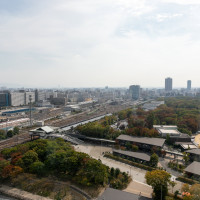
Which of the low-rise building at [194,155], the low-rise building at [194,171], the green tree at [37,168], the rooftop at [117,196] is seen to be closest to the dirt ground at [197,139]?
the low-rise building at [194,155]

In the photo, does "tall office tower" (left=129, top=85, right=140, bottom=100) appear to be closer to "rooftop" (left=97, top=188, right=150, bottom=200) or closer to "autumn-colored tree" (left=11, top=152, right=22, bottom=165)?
"autumn-colored tree" (left=11, top=152, right=22, bottom=165)

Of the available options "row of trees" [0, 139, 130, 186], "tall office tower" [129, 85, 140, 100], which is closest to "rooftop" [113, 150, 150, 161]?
"row of trees" [0, 139, 130, 186]

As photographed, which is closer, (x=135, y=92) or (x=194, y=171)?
(x=194, y=171)

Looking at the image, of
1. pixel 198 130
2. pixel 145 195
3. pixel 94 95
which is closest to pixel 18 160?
pixel 145 195

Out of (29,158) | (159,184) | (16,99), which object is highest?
(16,99)

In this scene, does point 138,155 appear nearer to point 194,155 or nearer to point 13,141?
point 194,155

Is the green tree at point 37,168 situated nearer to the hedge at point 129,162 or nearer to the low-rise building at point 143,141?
the hedge at point 129,162

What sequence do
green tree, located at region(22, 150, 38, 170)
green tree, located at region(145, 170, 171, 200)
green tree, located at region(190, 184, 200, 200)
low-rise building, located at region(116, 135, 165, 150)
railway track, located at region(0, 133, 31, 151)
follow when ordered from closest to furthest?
green tree, located at region(190, 184, 200, 200)
green tree, located at region(145, 170, 171, 200)
green tree, located at region(22, 150, 38, 170)
low-rise building, located at region(116, 135, 165, 150)
railway track, located at region(0, 133, 31, 151)

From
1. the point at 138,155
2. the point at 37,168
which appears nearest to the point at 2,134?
the point at 37,168
